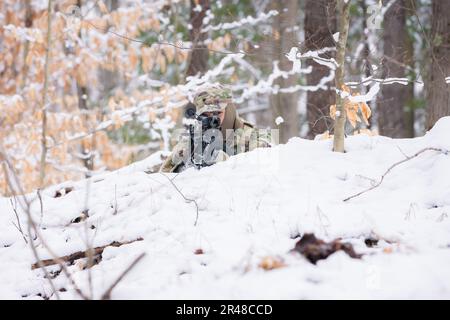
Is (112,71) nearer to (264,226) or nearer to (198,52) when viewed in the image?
(198,52)

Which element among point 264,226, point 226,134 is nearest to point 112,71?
point 226,134

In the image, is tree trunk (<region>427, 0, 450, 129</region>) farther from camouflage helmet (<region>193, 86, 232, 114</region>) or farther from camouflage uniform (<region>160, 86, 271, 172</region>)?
camouflage helmet (<region>193, 86, 232, 114</region>)

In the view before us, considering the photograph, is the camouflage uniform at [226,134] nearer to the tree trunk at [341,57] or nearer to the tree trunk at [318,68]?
the tree trunk at [318,68]

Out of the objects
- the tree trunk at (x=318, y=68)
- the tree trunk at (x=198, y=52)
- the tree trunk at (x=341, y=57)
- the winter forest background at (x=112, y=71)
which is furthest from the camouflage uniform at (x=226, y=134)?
the tree trunk at (x=198, y=52)

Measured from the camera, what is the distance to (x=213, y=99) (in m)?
4.81

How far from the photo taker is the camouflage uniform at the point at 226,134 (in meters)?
4.82

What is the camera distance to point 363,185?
352 cm

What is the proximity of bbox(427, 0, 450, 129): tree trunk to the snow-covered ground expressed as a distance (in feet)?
3.83

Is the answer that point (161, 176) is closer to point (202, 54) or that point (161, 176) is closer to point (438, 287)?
point (438, 287)

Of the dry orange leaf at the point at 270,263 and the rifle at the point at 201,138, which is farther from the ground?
the rifle at the point at 201,138

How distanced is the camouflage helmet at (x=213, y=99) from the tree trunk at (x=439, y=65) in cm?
213

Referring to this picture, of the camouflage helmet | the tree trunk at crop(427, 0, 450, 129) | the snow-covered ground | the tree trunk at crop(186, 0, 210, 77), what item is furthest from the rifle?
the tree trunk at crop(186, 0, 210, 77)

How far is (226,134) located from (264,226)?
6.44ft

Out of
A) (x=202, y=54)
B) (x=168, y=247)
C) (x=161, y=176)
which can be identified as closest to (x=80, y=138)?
(x=202, y=54)
